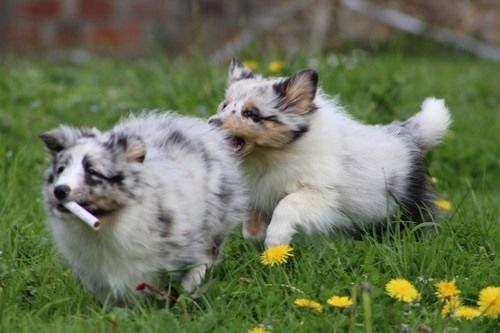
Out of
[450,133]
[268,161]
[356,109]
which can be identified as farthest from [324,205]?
[450,133]

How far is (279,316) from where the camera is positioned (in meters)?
4.03

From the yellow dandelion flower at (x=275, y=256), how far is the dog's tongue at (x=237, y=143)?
1.76 ft

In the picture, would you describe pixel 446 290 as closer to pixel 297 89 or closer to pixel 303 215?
pixel 303 215

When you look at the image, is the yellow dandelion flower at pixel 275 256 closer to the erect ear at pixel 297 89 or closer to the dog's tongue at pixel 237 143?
the dog's tongue at pixel 237 143

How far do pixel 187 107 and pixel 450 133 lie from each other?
1.91 meters

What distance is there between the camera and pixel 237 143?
15.5 feet

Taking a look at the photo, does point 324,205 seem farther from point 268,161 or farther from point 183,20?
point 183,20

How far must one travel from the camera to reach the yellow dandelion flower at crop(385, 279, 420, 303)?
4.02m

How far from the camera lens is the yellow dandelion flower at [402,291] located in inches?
158

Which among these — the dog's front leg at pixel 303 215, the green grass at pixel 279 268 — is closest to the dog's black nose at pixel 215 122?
the dog's front leg at pixel 303 215

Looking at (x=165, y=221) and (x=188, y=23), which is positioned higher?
(x=165, y=221)

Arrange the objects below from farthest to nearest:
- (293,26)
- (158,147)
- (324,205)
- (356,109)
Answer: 1. (293,26)
2. (356,109)
3. (324,205)
4. (158,147)

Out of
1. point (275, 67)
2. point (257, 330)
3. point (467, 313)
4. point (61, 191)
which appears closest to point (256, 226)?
point (257, 330)

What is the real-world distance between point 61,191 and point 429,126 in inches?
89.0
